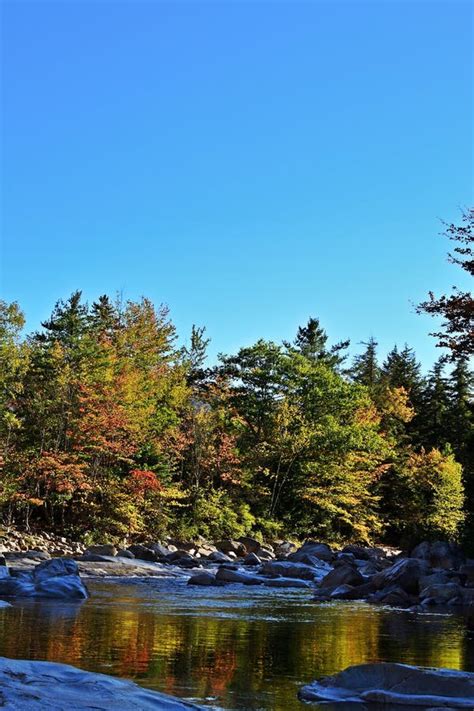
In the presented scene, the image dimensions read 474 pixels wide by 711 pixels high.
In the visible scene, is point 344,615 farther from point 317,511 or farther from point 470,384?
point 470,384

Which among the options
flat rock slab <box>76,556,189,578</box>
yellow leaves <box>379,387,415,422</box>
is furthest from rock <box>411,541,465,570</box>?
yellow leaves <box>379,387,415,422</box>

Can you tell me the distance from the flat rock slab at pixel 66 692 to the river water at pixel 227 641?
1.68 feet

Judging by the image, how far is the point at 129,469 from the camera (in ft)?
106

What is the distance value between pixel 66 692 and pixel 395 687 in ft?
7.13

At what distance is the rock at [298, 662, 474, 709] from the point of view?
5.26 meters

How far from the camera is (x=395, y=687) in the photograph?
18.0 ft

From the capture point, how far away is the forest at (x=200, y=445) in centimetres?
2898

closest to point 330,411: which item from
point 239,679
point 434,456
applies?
point 434,456

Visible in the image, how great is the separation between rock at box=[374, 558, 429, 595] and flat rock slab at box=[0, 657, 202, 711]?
10.7 meters

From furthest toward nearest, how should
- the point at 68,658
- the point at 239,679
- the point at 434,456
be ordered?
the point at 434,456 → the point at 68,658 → the point at 239,679

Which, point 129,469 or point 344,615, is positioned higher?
point 129,469

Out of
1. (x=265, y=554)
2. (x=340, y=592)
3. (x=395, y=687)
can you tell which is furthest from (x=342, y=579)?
(x=265, y=554)

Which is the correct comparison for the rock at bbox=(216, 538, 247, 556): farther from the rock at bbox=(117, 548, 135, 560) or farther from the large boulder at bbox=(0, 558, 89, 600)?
the large boulder at bbox=(0, 558, 89, 600)

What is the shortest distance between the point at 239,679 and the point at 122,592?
28.9 ft
